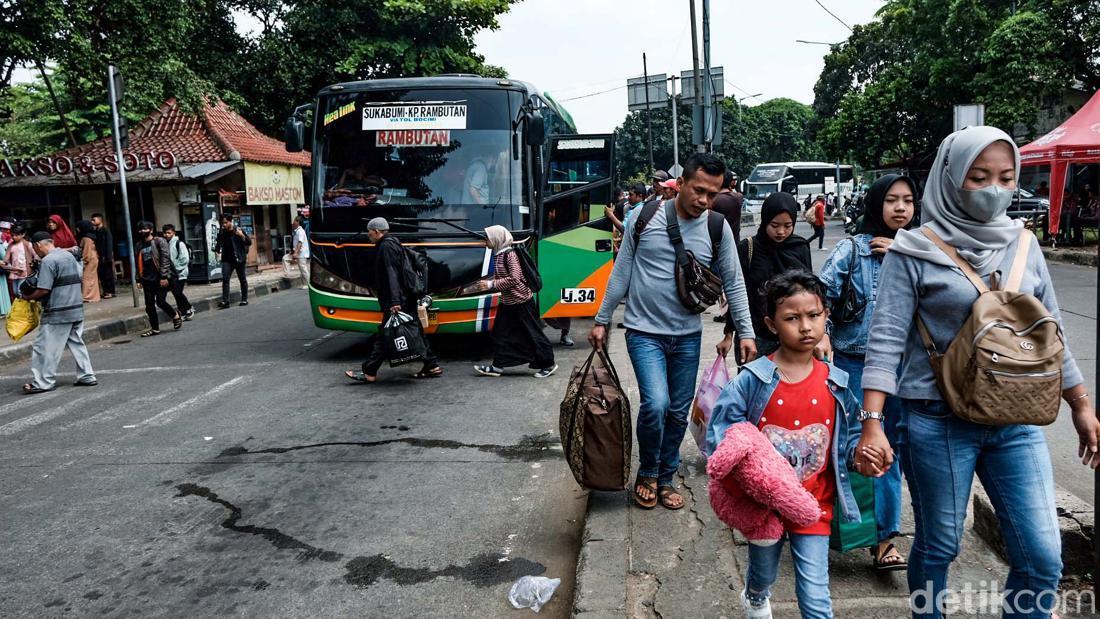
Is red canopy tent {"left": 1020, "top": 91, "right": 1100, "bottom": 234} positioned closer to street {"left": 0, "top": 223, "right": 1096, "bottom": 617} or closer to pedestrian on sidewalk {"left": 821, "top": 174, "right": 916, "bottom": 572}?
street {"left": 0, "top": 223, "right": 1096, "bottom": 617}

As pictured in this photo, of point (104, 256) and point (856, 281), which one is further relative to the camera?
point (104, 256)

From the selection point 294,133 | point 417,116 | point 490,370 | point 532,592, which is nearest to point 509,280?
point 490,370

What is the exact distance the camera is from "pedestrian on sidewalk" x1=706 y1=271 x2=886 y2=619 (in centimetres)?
286

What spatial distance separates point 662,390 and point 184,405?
→ 4943 mm

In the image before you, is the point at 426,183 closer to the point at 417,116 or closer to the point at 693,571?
the point at 417,116

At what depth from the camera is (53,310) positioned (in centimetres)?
848

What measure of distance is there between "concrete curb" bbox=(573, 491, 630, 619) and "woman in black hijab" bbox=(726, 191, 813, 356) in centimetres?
111

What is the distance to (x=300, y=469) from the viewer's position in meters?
5.55

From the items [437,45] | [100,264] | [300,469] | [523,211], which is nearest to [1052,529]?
[300,469]

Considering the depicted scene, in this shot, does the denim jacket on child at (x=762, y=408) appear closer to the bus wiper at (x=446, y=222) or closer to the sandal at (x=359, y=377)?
the sandal at (x=359, y=377)

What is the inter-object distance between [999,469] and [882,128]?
3225cm

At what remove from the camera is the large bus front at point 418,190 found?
9.00 meters

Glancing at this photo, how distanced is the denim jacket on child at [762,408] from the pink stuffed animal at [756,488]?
3.8 inches

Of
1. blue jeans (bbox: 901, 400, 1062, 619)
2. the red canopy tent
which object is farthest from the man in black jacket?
the red canopy tent
